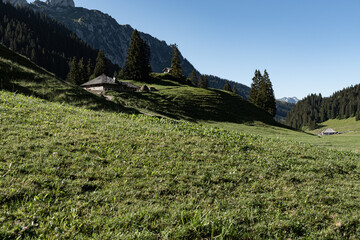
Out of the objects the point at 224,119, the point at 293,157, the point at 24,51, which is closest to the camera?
the point at 293,157

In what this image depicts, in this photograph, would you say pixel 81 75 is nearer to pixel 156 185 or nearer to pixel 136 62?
pixel 136 62

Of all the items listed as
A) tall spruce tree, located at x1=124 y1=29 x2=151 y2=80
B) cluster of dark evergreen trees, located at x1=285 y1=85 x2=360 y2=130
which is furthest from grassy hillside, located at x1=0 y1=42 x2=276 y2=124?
cluster of dark evergreen trees, located at x1=285 y1=85 x2=360 y2=130

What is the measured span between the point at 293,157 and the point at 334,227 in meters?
5.71

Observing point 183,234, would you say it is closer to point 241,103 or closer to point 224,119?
point 224,119

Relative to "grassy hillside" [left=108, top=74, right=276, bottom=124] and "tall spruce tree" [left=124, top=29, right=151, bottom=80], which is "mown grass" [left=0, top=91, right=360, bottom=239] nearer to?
"grassy hillside" [left=108, top=74, right=276, bottom=124]

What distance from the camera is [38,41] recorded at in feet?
515

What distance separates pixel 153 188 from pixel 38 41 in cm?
19700

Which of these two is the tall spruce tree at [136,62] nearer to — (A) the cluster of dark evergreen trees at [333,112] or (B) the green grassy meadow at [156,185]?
(B) the green grassy meadow at [156,185]

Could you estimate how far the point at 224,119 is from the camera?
49.2 meters

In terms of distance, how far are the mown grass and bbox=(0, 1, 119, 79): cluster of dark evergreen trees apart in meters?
136

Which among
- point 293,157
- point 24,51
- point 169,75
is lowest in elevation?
point 293,157

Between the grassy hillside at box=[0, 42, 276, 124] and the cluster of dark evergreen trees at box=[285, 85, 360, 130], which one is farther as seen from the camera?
the cluster of dark evergreen trees at box=[285, 85, 360, 130]

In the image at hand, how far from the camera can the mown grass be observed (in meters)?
4.28

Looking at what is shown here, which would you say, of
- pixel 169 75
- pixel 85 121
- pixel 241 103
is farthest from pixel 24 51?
pixel 85 121
